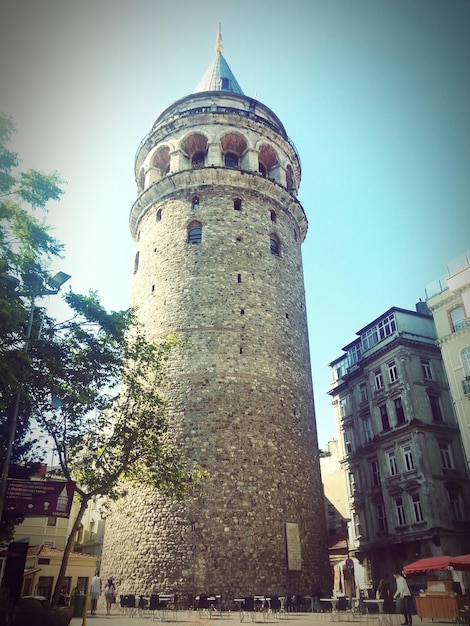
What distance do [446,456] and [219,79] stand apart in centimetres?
2458

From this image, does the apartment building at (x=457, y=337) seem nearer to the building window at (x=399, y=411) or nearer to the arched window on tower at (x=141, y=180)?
the building window at (x=399, y=411)

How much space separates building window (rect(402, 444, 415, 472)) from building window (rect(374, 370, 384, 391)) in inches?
158

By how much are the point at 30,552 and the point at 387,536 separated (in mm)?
18229

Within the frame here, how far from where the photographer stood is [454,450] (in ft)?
80.3

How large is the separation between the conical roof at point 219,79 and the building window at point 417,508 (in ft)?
77.6

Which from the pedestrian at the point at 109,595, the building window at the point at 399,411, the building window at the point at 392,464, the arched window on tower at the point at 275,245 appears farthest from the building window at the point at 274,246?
the pedestrian at the point at 109,595

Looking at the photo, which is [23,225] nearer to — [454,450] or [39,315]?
[39,315]

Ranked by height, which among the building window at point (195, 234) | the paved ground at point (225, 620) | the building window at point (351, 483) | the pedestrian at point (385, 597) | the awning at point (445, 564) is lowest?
the paved ground at point (225, 620)

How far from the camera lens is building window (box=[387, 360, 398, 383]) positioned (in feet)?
88.5

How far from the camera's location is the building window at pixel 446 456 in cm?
2405

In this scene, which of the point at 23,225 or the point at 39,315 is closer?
the point at 23,225

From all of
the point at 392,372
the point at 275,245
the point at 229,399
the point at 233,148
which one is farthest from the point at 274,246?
the point at 392,372

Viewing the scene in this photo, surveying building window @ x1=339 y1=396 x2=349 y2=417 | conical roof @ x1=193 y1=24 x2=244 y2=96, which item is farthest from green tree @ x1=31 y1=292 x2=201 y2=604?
conical roof @ x1=193 y1=24 x2=244 y2=96

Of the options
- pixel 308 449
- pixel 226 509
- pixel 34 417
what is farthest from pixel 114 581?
pixel 308 449
